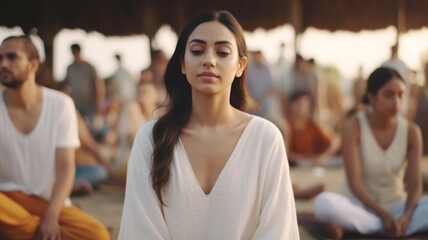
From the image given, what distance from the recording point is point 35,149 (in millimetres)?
3068

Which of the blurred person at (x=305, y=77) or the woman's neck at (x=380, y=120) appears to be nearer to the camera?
the woman's neck at (x=380, y=120)

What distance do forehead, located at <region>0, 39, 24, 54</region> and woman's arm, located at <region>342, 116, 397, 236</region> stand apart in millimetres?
2282

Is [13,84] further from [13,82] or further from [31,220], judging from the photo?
[31,220]

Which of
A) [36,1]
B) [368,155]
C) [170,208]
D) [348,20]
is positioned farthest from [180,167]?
[348,20]

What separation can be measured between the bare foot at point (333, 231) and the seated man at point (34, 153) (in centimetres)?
154

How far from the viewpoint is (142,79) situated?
594 centimetres

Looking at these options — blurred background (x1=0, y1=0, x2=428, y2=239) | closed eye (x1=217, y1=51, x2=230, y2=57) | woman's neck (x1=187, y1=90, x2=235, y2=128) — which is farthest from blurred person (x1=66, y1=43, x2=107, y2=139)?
closed eye (x1=217, y1=51, x2=230, y2=57)

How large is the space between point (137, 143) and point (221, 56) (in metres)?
0.51

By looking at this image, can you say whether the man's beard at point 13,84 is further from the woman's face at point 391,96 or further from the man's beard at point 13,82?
the woman's face at point 391,96

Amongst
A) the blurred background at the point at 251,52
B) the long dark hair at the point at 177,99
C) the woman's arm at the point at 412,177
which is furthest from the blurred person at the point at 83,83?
the long dark hair at the point at 177,99

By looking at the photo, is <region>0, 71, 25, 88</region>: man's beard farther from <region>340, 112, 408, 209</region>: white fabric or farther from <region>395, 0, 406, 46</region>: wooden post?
<region>395, 0, 406, 46</region>: wooden post

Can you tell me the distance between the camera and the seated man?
9.70ft

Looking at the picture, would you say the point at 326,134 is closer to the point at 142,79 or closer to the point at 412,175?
the point at 142,79

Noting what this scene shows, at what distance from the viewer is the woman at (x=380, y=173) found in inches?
134
